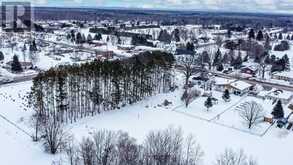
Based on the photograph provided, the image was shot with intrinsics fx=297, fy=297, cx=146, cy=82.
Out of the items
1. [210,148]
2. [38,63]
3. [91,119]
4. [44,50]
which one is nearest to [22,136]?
[91,119]

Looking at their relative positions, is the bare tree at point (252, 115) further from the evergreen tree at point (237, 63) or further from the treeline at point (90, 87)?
the evergreen tree at point (237, 63)

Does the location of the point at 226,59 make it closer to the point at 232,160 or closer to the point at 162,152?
the point at 232,160

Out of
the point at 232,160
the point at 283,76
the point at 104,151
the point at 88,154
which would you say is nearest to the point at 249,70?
the point at 283,76

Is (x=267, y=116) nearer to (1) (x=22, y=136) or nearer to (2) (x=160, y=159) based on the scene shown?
(2) (x=160, y=159)

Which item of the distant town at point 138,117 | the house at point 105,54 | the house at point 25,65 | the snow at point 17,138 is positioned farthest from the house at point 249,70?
the house at point 25,65

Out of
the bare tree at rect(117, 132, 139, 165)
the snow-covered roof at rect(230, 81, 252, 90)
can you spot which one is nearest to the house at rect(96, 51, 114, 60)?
the snow-covered roof at rect(230, 81, 252, 90)

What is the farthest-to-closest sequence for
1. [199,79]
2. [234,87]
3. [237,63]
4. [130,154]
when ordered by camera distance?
1. [237,63]
2. [199,79]
3. [234,87]
4. [130,154]
